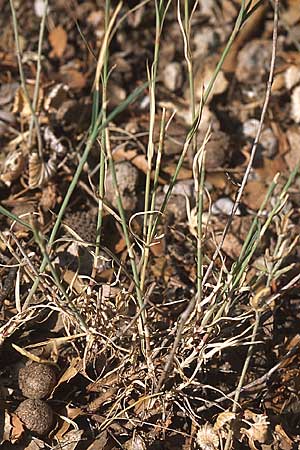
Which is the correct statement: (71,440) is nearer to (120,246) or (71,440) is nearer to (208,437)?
(208,437)

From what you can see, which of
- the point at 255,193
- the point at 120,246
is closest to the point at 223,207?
the point at 255,193

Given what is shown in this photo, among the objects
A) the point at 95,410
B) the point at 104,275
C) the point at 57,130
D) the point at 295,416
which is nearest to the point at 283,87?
the point at 57,130

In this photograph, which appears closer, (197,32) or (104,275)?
(104,275)

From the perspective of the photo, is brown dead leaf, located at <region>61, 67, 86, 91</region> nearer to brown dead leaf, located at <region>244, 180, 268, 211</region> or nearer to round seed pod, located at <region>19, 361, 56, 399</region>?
brown dead leaf, located at <region>244, 180, 268, 211</region>

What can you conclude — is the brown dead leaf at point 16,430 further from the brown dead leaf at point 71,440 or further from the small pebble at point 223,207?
the small pebble at point 223,207

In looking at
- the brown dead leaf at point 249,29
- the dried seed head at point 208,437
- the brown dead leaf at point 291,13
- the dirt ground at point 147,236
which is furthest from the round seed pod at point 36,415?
the brown dead leaf at point 291,13

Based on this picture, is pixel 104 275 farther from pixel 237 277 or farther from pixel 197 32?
pixel 197 32
